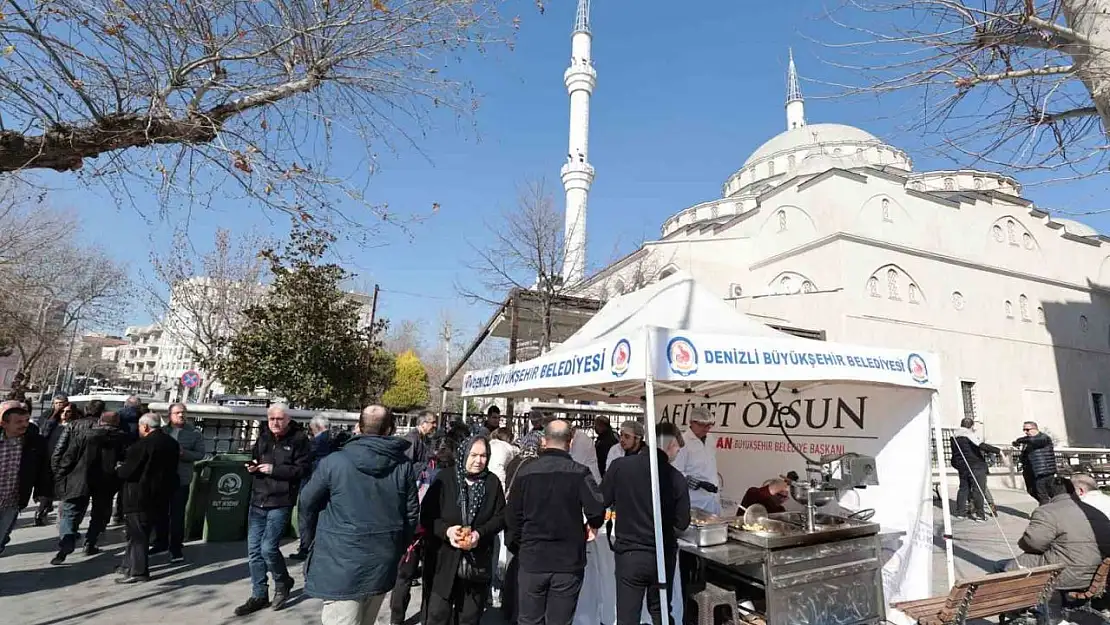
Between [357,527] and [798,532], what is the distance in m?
3.45

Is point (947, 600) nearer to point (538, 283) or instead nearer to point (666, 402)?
point (666, 402)

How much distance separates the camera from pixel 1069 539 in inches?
181

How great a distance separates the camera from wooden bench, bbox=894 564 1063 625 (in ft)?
13.2

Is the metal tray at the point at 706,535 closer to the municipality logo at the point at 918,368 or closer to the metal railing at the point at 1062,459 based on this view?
the municipality logo at the point at 918,368

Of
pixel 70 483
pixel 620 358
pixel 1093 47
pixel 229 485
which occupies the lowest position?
pixel 229 485

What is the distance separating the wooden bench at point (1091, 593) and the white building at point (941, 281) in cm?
1979

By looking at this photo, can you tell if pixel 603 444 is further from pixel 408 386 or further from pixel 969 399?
pixel 408 386

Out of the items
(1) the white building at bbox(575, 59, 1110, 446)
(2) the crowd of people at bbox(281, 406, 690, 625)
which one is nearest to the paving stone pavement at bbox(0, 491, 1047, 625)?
(2) the crowd of people at bbox(281, 406, 690, 625)

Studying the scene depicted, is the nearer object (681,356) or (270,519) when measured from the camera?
(681,356)

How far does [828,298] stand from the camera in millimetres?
23734

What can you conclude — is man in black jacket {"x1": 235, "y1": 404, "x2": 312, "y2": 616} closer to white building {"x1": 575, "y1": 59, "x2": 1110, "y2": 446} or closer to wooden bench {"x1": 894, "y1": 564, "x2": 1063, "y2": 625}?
wooden bench {"x1": 894, "y1": 564, "x2": 1063, "y2": 625}

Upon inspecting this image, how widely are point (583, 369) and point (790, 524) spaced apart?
2.34m

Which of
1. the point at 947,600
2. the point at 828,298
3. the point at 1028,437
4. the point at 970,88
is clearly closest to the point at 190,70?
the point at 970,88

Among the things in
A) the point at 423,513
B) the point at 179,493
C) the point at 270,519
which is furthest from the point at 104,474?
the point at 423,513
